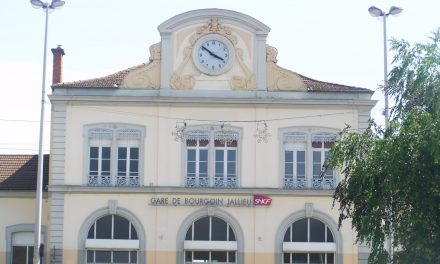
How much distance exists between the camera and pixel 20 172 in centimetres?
4569

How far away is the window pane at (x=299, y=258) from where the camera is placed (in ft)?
138

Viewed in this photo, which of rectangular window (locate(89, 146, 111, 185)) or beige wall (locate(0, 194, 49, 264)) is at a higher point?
rectangular window (locate(89, 146, 111, 185))

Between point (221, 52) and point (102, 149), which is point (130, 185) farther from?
point (221, 52)

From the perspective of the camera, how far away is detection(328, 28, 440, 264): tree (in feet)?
81.3

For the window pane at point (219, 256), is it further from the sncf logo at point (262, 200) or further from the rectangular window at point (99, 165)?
the rectangular window at point (99, 165)

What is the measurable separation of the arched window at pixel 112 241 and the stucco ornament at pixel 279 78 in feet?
30.1

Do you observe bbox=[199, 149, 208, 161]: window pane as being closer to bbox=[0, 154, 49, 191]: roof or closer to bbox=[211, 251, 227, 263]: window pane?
bbox=[211, 251, 227, 263]: window pane

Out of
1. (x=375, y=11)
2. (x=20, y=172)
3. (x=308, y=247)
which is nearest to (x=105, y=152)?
(x=20, y=172)

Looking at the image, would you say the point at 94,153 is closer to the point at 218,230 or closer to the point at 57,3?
→ the point at 218,230

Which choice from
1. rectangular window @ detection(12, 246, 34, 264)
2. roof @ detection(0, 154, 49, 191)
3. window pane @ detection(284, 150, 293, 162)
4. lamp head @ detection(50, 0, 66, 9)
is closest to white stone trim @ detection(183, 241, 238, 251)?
window pane @ detection(284, 150, 293, 162)

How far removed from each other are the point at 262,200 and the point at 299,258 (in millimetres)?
3113

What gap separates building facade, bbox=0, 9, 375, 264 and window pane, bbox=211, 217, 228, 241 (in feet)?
0.15

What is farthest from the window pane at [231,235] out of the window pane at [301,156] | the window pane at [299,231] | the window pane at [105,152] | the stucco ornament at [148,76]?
the stucco ornament at [148,76]

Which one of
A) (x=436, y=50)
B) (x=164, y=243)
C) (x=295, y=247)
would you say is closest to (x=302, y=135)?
(x=295, y=247)
